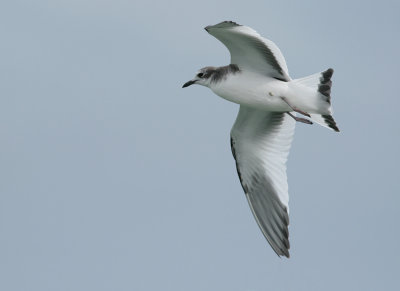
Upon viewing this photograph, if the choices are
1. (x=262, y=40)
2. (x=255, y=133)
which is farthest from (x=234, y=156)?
(x=262, y=40)

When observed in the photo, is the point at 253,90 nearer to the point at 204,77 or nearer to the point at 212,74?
the point at 212,74

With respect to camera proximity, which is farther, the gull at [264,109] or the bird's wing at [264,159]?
the bird's wing at [264,159]

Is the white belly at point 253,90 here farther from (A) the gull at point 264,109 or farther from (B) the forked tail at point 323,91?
(B) the forked tail at point 323,91

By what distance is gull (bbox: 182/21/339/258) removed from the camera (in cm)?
1612

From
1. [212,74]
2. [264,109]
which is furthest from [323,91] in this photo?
[212,74]

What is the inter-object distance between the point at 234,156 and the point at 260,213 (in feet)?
4.34

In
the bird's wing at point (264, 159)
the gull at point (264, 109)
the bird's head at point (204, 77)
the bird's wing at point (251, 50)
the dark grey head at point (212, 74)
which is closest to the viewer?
the bird's wing at point (251, 50)

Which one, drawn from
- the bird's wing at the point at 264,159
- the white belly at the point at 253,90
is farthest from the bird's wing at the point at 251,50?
the bird's wing at the point at 264,159

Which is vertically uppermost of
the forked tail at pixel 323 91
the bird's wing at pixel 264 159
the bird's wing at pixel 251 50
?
the bird's wing at pixel 251 50

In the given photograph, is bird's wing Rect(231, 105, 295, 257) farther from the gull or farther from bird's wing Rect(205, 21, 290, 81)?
bird's wing Rect(205, 21, 290, 81)

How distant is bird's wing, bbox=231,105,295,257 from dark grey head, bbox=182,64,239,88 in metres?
1.31

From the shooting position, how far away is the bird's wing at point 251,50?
15.3 meters

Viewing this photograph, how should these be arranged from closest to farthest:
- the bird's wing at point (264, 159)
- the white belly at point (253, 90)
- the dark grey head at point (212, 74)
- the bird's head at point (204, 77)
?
1. the white belly at point (253, 90)
2. the dark grey head at point (212, 74)
3. the bird's head at point (204, 77)
4. the bird's wing at point (264, 159)

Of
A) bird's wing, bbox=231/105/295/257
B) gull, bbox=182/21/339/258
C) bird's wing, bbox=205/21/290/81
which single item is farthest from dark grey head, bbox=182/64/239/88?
bird's wing, bbox=231/105/295/257
